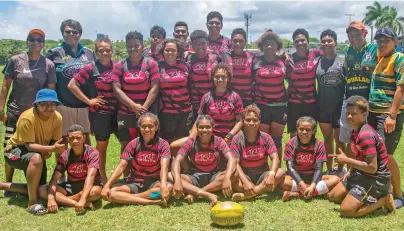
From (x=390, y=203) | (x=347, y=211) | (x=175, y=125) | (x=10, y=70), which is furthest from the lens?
(x=175, y=125)

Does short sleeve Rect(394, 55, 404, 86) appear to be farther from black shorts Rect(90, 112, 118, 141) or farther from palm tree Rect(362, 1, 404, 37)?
palm tree Rect(362, 1, 404, 37)

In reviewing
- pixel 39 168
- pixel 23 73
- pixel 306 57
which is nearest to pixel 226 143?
pixel 306 57

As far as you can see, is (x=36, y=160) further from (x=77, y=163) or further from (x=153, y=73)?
(x=153, y=73)

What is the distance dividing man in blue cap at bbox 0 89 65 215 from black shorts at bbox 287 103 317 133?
3.77 meters

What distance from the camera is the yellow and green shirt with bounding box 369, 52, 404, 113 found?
17.8 ft

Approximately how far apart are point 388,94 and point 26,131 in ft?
16.5

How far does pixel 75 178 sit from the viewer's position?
18.8 ft

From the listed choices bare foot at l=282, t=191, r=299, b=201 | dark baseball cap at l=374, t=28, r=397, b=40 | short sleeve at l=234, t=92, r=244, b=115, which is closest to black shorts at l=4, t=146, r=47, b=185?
short sleeve at l=234, t=92, r=244, b=115

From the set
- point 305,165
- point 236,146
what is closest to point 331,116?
point 305,165

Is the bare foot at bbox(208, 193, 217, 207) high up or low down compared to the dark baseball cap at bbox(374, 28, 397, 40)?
down

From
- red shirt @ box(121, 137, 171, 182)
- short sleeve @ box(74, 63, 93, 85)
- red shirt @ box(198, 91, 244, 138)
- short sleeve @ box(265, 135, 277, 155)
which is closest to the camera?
red shirt @ box(121, 137, 171, 182)

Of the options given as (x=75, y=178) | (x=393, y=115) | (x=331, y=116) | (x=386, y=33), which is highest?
(x=386, y=33)

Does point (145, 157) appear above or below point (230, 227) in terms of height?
above

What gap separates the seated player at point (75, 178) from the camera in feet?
17.9
